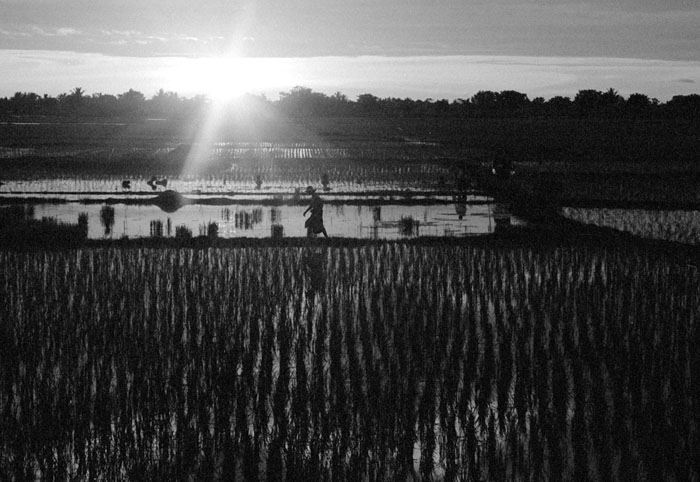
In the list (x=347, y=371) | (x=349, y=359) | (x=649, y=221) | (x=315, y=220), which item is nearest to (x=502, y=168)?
(x=649, y=221)

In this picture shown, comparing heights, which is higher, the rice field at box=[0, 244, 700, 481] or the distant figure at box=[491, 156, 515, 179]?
the distant figure at box=[491, 156, 515, 179]

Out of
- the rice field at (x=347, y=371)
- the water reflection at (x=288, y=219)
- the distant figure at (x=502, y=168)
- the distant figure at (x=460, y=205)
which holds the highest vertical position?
the distant figure at (x=502, y=168)

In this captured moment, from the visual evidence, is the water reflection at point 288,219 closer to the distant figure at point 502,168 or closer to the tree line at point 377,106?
the distant figure at point 502,168

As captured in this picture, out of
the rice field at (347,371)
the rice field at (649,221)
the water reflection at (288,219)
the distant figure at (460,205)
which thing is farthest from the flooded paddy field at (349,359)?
the distant figure at (460,205)

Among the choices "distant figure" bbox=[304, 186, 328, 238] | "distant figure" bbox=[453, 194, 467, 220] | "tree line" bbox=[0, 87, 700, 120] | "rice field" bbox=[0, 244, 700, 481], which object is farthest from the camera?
"tree line" bbox=[0, 87, 700, 120]

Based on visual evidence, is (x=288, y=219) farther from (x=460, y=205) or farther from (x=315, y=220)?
(x=460, y=205)

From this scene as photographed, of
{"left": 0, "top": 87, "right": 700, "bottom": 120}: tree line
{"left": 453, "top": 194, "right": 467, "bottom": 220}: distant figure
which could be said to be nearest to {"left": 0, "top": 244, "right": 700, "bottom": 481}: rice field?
{"left": 453, "top": 194, "right": 467, "bottom": 220}: distant figure

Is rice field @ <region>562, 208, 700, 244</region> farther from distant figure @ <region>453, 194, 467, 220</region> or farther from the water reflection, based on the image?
distant figure @ <region>453, 194, 467, 220</region>
